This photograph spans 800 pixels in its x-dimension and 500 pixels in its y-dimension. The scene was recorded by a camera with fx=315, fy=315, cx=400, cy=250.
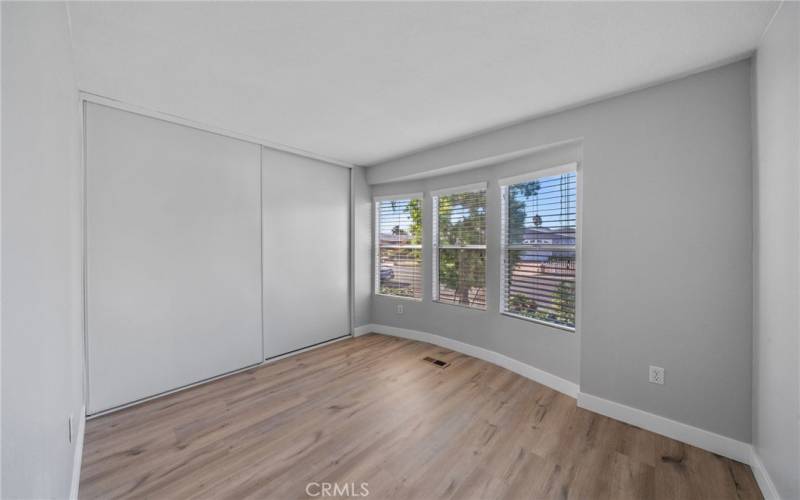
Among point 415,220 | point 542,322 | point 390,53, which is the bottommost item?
point 542,322

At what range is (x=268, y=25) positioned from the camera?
165 centimetres

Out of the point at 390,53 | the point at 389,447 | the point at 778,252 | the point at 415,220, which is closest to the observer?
the point at 778,252

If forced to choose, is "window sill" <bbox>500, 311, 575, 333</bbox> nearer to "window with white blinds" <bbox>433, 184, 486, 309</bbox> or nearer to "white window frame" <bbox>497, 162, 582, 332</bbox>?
"white window frame" <bbox>497, 162, 582, 332</bbox>

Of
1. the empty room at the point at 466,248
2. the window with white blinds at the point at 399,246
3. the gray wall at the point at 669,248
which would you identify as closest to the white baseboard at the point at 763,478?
the empty room at the point at 466,248

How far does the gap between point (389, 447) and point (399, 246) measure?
2.80 meters

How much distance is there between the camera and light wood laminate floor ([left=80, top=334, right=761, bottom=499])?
179cm

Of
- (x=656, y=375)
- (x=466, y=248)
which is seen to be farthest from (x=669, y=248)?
(x=466, y=248)

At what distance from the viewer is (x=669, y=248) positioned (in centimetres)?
221

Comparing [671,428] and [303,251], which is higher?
[303,251]

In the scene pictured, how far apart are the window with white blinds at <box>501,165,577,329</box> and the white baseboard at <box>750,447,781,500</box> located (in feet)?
4.09

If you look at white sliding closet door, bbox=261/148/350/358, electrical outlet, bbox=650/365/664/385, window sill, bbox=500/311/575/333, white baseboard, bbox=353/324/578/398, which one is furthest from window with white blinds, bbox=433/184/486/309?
electrical outlet, bbox=650/365/664/385

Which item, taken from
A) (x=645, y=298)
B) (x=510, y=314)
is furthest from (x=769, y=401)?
(x=510, y=314)

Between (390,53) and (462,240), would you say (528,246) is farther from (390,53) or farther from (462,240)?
(390,53)

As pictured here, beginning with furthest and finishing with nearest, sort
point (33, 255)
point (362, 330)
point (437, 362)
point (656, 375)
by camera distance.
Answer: point (362, 330), point (437, 362), point (656, 375), point (33, 255)
